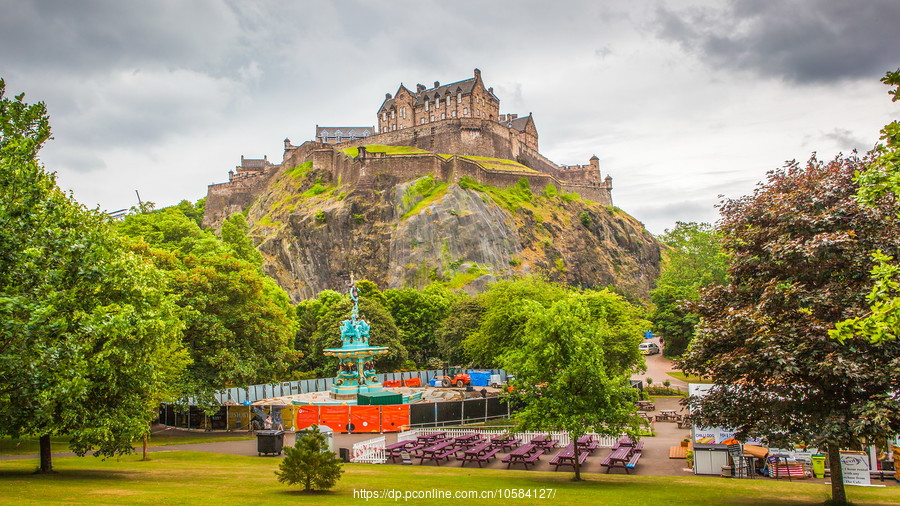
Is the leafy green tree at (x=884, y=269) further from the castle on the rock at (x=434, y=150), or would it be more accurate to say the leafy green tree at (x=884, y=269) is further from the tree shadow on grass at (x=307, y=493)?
the castle on the rock at (x=434, y=150)

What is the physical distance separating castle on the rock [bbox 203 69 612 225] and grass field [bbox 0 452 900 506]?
73.3 m

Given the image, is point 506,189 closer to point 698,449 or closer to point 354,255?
point 354,255

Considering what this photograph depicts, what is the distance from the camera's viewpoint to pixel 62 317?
12242mm

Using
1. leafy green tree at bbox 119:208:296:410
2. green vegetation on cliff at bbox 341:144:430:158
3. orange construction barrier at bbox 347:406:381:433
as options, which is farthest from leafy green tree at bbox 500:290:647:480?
green vegetation on cliff at bbox 341:144:430:158

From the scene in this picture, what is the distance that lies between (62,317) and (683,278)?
66.6 metres

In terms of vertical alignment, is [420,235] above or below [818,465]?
above

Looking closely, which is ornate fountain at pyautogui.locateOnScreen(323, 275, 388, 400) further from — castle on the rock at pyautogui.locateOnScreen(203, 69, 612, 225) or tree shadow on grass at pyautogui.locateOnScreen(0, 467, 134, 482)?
castle on the rock at pyautogui.locateOnScreen(203, 69, 612, 225)

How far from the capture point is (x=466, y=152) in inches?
3986

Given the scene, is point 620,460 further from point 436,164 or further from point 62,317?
point 436,164

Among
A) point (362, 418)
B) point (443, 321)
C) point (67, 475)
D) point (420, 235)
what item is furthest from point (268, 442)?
point (420, 235)

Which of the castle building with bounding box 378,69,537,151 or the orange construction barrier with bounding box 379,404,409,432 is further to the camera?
the castle building with bounding box 378,69,537,151

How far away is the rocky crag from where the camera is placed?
3241 inches

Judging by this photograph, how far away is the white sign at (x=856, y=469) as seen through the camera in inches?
677

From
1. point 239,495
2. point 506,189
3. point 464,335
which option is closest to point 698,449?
point 239,495
